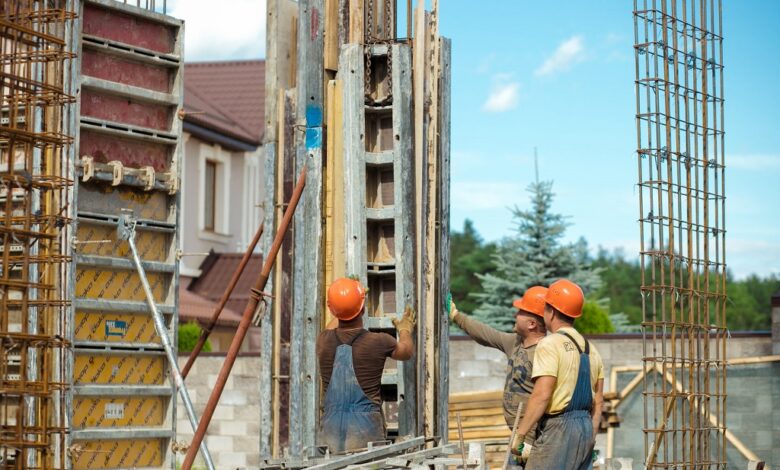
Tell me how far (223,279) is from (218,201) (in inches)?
98.6

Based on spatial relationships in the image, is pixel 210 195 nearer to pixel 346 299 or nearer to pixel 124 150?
pixel 124 150

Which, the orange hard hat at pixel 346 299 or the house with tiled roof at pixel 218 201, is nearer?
the orange hard hat at pixel 346 299

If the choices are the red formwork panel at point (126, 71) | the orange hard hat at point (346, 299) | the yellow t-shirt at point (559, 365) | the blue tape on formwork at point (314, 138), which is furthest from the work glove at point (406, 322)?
the red formwork panel at point (126, 71)

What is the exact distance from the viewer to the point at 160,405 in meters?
11.9

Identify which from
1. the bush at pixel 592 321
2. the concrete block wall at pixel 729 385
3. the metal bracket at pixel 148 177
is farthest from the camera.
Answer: the bush at pixel 592 321

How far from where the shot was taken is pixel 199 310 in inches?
1216

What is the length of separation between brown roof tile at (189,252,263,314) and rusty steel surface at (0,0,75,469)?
20529 millimetres

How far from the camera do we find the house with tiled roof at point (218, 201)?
105 ft

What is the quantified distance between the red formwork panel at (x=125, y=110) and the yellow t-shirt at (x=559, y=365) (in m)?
5.48

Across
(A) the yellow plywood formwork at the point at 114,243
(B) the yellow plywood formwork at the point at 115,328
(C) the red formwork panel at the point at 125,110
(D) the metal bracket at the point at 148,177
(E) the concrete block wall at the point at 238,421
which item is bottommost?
(E) the concrete block wall at the point at 238,421

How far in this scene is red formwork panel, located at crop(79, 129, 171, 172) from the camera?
37.4 ft

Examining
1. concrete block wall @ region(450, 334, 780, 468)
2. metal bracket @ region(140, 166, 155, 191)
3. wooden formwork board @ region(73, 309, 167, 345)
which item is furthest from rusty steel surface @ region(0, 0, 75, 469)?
concrete block wall @ region(450, 334, 780, 468)

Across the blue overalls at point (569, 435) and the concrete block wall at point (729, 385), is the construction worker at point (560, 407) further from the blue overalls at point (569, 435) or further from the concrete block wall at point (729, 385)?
the concrete block wall at point (729, 385)

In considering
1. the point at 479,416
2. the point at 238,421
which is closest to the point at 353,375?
the point at 479,416
